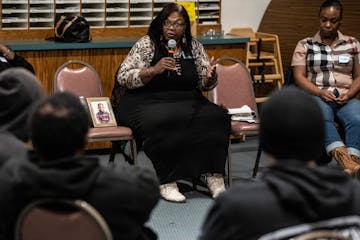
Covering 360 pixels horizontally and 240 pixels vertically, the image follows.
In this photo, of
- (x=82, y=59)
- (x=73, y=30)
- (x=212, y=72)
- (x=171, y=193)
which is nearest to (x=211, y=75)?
(x=212, y=72)

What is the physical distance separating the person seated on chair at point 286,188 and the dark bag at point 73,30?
11.9ft

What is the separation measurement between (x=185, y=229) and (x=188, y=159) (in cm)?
60

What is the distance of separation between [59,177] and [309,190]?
2.21 feet

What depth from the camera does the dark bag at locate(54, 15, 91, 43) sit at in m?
5.29

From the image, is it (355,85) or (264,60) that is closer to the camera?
(355,85)

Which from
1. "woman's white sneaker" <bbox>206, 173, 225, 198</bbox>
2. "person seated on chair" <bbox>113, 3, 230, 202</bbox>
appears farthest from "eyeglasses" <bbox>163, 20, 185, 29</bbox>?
"woman's white sneaker" <bbox>206, 173, 225, 198</bbox>

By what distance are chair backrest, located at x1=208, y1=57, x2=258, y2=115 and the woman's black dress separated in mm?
278

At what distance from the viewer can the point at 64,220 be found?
1.88 m

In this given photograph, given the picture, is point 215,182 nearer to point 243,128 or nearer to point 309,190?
point 243,128

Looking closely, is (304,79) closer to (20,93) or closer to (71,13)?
(71,13)

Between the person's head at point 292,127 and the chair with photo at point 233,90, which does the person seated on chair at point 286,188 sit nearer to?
the person's head at point 292,127

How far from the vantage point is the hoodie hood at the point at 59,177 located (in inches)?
73.7

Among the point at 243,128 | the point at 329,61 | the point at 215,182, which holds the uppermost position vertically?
the point at 329,61

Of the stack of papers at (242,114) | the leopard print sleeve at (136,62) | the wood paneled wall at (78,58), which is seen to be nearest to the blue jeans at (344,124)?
the stack of papers at (242,114)
